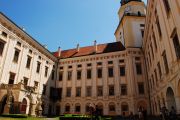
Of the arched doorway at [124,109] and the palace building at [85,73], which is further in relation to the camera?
the arched doorway at [124,109]

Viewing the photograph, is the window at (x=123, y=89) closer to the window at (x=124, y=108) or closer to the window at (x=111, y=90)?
the window at (x=111, y=90)

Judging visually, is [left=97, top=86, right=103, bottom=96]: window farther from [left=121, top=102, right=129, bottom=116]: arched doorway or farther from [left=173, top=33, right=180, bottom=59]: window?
[left=173, top=33, right=180, bottom=59]: window

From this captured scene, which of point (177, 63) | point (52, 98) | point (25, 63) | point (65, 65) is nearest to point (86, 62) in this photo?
point (65, 65)

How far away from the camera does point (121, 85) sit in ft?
114

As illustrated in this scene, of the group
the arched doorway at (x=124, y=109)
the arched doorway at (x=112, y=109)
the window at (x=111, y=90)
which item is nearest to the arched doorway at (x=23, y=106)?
the arched doorway at (x=112, y=109)

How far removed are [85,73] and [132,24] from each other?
50.6 ft

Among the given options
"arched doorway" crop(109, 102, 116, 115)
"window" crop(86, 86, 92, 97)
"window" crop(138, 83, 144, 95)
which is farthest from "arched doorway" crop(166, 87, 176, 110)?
"window" crop(86, 86, 92, 97)

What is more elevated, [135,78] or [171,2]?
[171,2]

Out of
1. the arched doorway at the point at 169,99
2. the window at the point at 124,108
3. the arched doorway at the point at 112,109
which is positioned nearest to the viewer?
the arched doorway at the point at 169,99

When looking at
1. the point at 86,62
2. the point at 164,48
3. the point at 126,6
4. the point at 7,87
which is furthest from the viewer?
the point at 126,6

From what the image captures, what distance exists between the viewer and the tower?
125 ft

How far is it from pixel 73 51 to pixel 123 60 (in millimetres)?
14385

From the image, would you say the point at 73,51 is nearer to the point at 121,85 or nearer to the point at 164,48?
the point at 121,85

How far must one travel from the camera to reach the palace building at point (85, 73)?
25.3 metres
